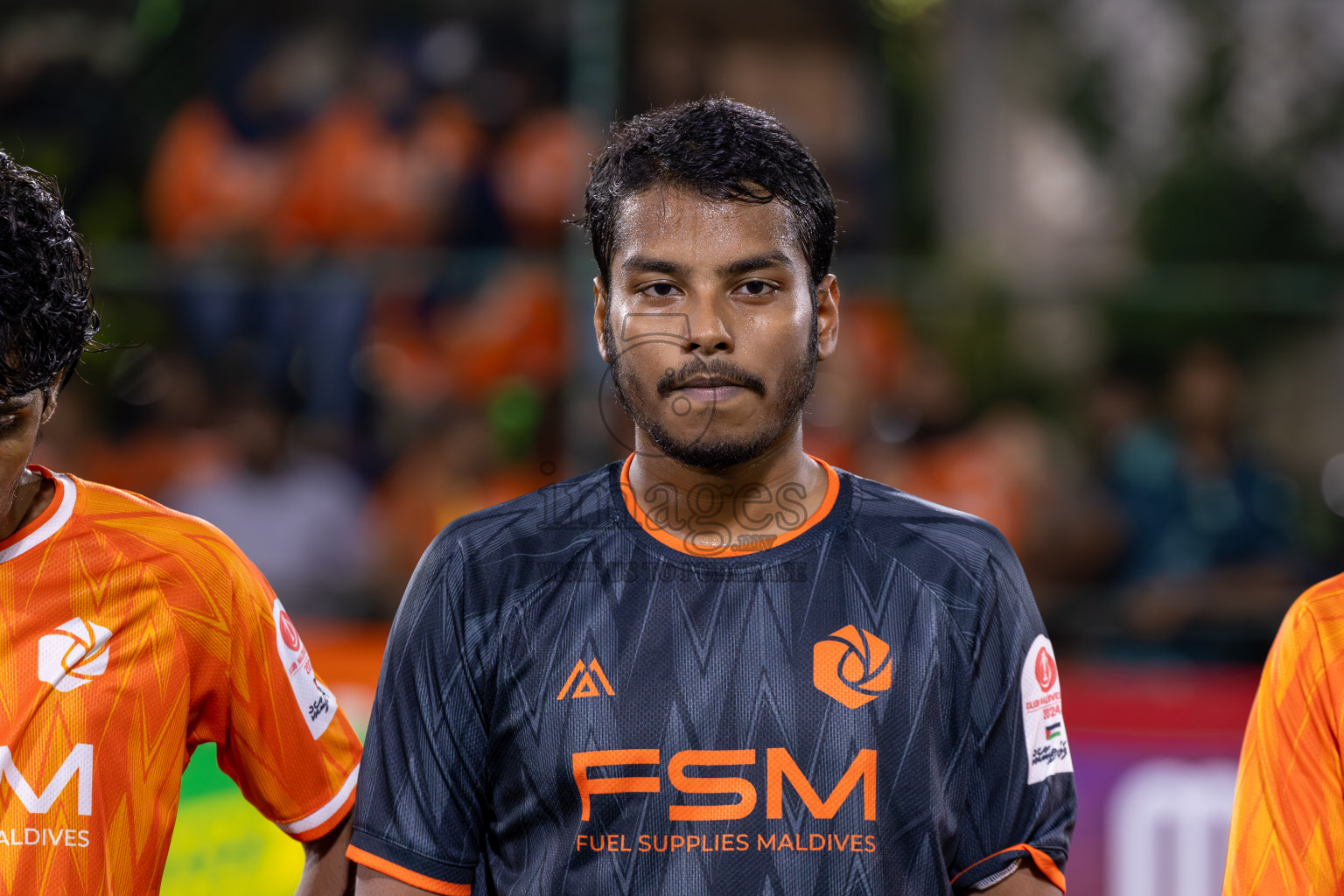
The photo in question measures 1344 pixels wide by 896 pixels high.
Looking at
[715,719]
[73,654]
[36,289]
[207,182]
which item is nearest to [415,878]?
[715,719]

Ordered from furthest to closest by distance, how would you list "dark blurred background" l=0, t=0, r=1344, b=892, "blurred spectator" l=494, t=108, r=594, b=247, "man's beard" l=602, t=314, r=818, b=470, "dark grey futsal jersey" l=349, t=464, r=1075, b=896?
1. "blurred spectator" l=494, t=108, r=594, b=247
2. "dark blurred background" l=0, t=0, r=1344, b=892
3. "man's beard" l=602, t=314, r=818, b=470
4. "dark grey futsal jersey" l=349, t=464, r=1075, b=896

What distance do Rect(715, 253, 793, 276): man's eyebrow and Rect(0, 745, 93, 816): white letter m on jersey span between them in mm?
1091

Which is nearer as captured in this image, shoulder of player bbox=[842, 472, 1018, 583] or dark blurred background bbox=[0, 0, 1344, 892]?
shoulder of player bbox=[842, 472, 1018, 583]

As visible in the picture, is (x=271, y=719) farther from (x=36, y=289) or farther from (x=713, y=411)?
(x=713, y=411)

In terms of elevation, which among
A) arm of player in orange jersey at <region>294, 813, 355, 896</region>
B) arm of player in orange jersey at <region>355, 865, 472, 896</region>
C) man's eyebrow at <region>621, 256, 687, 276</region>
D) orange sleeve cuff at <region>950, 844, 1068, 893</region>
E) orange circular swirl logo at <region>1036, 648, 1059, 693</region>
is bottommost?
arm of player in orange jersey at <region>355, 865, 472, 896</region>

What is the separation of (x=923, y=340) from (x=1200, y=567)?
4.97 ft

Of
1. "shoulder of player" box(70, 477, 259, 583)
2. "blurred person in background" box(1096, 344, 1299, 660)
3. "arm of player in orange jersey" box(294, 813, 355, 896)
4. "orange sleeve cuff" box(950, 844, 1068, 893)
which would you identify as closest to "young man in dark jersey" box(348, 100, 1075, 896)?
"orange sleeve cuff" box(950, 844, 1068, 893)

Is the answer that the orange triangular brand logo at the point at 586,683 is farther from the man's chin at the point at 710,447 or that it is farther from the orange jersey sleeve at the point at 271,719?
the orange jersey sleeve at the point at 271,719

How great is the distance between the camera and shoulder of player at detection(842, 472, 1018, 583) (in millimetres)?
2109

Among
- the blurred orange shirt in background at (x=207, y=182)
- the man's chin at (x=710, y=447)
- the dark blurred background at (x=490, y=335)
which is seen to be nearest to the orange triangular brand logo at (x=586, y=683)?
the man's chin at (x=710, y=447)

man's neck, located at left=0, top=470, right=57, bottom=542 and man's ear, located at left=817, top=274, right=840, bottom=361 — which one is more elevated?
man's ear, located at left=817, top=274, right=840, bottom=361

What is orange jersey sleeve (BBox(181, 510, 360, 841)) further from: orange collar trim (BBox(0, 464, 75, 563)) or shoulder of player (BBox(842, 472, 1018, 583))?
shoulder of player (BBox(842, 472, 1018, 583))

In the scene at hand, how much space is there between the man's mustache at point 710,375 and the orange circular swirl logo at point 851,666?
14.5 inches

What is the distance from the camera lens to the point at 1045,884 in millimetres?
2021
